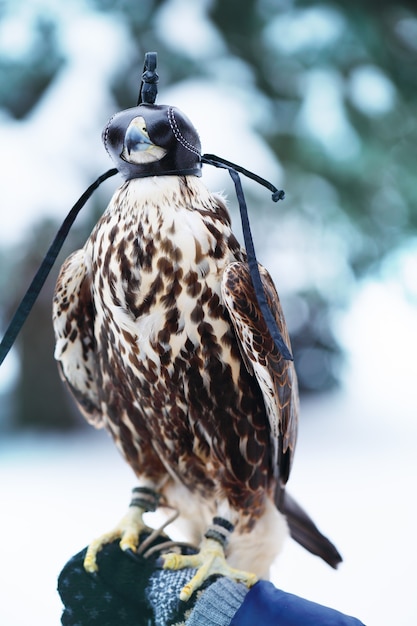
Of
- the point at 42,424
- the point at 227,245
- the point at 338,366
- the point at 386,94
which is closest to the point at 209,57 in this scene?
the point at 386,94

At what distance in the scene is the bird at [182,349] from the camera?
0.76m

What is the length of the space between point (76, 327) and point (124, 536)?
28 cm

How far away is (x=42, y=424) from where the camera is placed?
117 inches

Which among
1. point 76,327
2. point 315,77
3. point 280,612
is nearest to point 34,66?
point 315,77

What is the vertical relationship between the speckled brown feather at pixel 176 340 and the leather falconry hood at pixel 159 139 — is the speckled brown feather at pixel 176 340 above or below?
below

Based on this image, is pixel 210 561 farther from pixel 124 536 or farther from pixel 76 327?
pixel 76 327

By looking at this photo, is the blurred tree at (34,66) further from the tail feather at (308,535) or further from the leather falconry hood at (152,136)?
the tail feather at (308,535)

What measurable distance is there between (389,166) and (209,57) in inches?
30.2

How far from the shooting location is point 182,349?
2.55 ft

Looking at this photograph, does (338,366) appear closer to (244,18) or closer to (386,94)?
(386,94)

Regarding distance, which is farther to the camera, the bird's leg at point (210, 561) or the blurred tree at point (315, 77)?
the blurred tree at point (315, 77)

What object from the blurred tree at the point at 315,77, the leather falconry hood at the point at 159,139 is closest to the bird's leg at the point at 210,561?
the leather falconry hood at the point at 159,139

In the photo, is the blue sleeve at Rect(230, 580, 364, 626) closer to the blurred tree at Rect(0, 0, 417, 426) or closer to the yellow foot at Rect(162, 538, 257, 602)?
the yellow foot at Rect(162, 538, 257, 602)

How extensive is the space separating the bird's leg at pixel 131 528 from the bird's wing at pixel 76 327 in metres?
0.15
